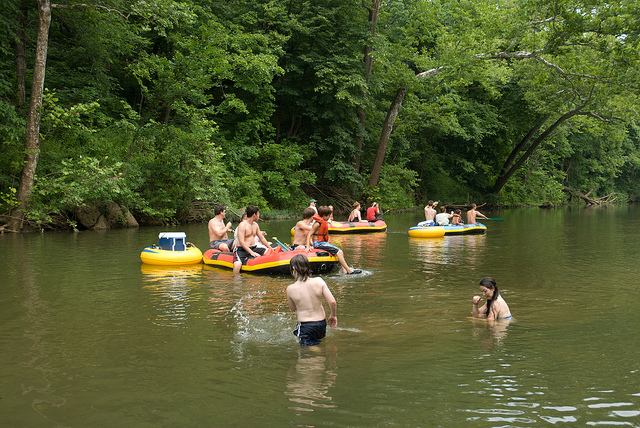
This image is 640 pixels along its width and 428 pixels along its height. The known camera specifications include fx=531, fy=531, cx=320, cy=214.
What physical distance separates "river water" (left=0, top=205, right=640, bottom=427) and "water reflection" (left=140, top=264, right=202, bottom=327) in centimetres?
4

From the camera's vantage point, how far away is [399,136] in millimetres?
32656

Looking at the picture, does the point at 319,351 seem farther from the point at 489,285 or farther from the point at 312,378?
the point at 489,285

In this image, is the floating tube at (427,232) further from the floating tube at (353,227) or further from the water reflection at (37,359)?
the water reflection at (37,359)

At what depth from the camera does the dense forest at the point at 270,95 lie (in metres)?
17.2

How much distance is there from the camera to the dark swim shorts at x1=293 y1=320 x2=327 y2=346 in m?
5.69

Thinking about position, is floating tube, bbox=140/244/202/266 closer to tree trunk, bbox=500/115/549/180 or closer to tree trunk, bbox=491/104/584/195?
tree trunk, bbox=491/104/584/195

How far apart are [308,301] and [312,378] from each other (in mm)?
953

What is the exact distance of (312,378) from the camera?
4828mm

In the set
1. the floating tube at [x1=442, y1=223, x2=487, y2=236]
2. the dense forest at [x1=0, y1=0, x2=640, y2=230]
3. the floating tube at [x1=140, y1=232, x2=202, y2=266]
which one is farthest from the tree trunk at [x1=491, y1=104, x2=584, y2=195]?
the floating tube at [x1=140, y1=232, x2=202, y2=266]

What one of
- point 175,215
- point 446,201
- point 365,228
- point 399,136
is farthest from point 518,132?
point 175,215

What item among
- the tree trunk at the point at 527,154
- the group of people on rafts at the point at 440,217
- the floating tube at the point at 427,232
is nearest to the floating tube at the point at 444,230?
→ the floating tube at the point at 427,232

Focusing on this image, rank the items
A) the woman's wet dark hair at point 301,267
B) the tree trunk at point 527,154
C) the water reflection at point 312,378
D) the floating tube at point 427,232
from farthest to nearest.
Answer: the tree trunk at point 527,154 → the floating tube at point 427,232 → the woman's wet dark hair at point 301,267 → the water reflection at point 312,378

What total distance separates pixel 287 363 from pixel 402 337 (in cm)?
154

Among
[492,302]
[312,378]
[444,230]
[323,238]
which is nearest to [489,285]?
[492,302]
